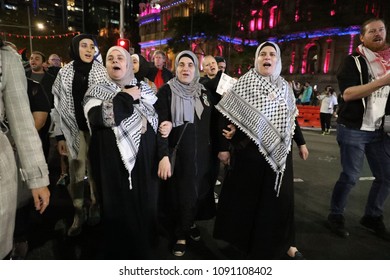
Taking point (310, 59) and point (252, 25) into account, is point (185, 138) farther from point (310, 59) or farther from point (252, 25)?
point (252, 25)

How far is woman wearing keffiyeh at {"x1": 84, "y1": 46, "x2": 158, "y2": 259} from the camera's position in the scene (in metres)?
2.39

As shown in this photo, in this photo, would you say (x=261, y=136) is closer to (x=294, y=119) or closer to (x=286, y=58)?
(x=294, y=119)

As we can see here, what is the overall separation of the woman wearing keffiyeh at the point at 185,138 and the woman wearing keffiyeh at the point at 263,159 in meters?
0.32

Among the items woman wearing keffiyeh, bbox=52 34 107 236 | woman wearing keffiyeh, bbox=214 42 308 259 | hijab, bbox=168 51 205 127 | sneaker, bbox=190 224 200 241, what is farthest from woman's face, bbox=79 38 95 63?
sneaker, bbox=190 224 200 241

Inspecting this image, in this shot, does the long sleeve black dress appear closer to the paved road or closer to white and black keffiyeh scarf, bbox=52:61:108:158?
the paved road

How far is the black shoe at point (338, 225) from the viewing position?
128 inches

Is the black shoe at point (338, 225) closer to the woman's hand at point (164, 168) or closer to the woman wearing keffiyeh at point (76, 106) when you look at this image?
the woman's hand at point (164, 168)

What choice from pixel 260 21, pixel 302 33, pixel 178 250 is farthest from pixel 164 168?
pixel 260 21

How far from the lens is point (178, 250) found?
114 inches

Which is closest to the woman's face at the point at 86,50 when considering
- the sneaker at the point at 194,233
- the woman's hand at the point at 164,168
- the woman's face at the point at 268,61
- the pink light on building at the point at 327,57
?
the woman's hand at the point at 164,168

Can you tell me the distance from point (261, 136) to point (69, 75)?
2.07 m

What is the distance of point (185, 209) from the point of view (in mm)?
2965
